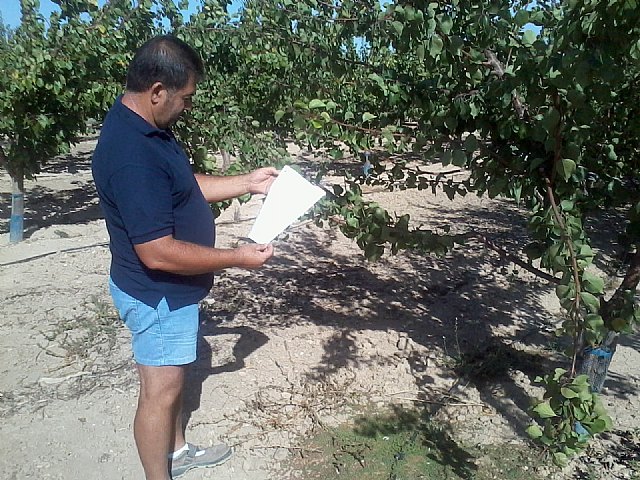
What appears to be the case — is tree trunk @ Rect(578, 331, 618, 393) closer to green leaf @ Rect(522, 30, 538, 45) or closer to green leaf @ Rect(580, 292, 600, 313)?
green leaf @ Rect(580, 292, 600, 313)

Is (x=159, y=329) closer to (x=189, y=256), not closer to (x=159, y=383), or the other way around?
(x=159, y=383)

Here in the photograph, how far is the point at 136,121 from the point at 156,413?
1092 millimetres

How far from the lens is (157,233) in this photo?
1892mm

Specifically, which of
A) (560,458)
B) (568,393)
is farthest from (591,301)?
(560,458)

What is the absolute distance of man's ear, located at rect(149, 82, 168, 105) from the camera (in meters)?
1.95

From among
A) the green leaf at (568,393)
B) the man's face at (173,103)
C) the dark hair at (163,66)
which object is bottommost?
the green leaf at (568,393)

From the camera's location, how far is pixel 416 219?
287 inches

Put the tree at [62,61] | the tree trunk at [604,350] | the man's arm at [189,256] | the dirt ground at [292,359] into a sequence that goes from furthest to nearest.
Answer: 1. the tree at [62,61]
2. the dirt ground at [292,359]
3. the tree trunk at [604,350]
4. the man's arm at [189,256]

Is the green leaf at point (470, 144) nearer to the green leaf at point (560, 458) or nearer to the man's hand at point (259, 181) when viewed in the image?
the man's hand at point (259, 181)

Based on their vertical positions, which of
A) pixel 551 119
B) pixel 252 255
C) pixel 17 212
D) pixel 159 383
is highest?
pixel 551 119

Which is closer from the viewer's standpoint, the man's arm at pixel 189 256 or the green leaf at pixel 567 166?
the green leaf at pixel 567 166

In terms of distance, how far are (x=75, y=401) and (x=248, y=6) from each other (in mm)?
3741

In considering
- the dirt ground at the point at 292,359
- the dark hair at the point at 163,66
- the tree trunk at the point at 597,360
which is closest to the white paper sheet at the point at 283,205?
the dark hair at the point at 163,66

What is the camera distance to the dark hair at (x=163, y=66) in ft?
6.29
